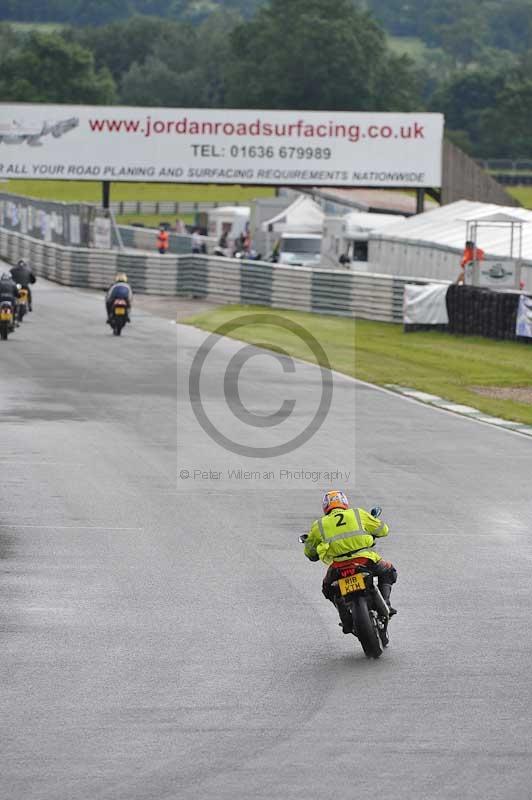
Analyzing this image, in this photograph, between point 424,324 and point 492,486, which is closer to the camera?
point 492,486

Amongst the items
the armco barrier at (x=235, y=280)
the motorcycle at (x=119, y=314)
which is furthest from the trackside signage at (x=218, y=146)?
the motorcycle at (x=119, y=314)

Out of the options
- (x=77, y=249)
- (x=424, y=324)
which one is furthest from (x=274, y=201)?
(x=424, y=324)

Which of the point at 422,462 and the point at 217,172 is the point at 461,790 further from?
the point at 217,172

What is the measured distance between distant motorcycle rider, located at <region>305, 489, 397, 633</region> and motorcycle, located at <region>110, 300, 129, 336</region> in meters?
25.3

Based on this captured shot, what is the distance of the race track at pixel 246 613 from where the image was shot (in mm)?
8812

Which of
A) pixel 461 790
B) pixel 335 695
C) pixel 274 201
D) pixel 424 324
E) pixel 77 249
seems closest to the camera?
pixel 461 790

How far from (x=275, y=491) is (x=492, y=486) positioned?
256 centimetres

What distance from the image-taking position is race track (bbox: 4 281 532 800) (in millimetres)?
8812

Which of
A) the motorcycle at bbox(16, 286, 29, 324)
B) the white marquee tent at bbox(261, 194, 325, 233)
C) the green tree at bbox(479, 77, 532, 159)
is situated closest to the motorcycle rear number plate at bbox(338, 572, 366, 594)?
the motorcycle at bbox(16, 286, 29, 324)

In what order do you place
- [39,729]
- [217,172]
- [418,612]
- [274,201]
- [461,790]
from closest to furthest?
[461,790], [39,729], [418,612], [217,172], [274,201]

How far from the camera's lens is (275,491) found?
18.6 metres

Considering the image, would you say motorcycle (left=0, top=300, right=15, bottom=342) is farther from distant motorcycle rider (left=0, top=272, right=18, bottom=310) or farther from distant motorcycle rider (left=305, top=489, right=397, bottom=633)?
distant motorcycle rider (left=305, top=489, right=397, bottom=633)

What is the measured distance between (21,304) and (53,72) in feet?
426

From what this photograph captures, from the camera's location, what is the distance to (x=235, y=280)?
1873 inches
